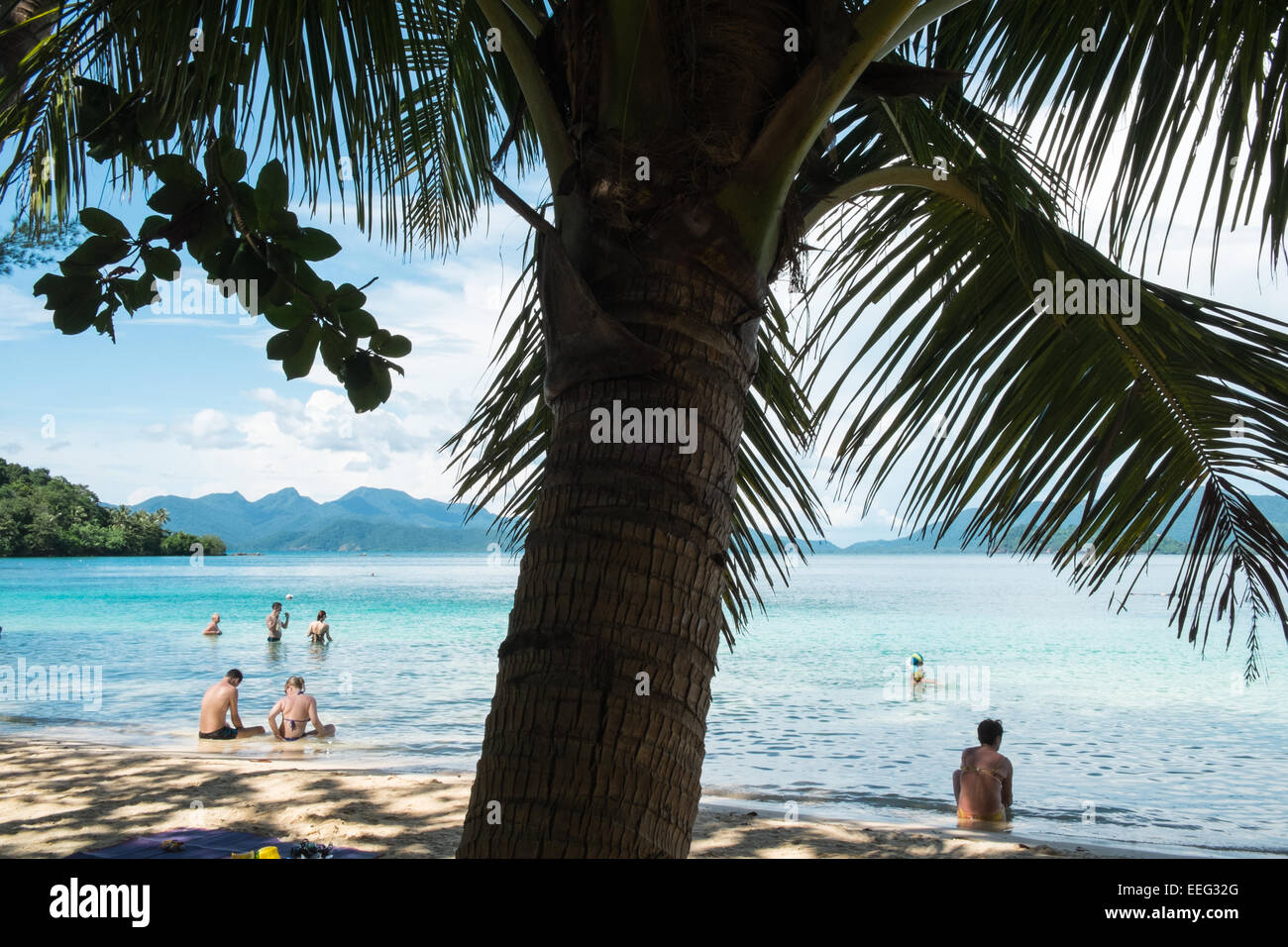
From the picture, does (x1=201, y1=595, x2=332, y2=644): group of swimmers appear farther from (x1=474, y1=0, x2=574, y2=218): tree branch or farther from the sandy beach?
(x1=474, y1=0, x2=574, y2=218): tree branch

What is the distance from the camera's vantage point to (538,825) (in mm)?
1337

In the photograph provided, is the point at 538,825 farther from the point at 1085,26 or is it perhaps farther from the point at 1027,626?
the point at 1027,626

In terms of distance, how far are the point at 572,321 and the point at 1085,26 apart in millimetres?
2015

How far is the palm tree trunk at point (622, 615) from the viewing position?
136 cm

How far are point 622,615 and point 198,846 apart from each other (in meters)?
5.48

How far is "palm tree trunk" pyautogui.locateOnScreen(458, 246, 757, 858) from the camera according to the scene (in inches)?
53.5

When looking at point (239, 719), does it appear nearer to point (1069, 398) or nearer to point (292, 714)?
point (292, 714)

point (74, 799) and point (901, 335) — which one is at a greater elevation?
point (901, 335)

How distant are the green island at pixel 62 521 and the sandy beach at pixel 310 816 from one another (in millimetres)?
51407

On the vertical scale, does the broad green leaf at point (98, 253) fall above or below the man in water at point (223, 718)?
above

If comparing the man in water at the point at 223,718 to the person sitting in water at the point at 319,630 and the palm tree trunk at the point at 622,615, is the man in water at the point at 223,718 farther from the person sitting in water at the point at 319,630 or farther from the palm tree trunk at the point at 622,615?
the palm tree trunk at the point at 622,615

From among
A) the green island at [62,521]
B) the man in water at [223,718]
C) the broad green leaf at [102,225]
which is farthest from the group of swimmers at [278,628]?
the green island at [62,521]
